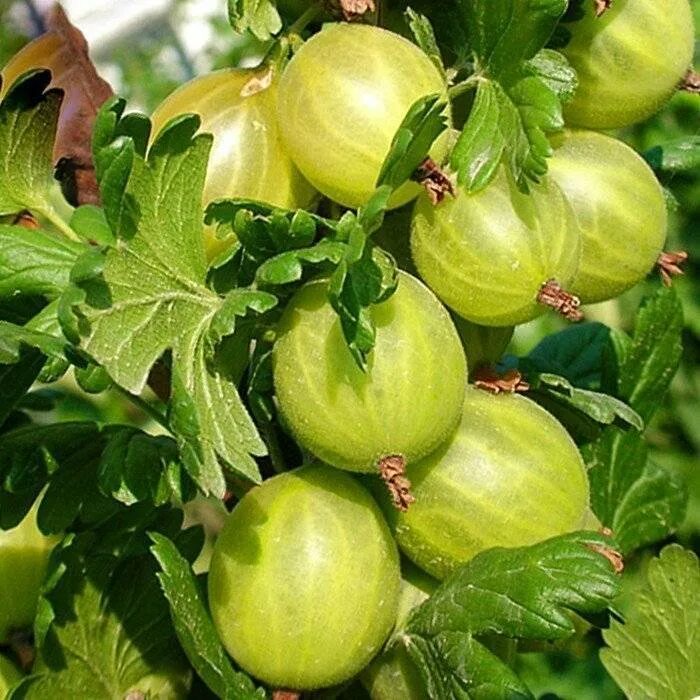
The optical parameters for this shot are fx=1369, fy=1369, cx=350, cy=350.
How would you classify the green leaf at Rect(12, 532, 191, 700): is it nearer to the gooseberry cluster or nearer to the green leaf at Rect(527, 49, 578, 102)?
the gooseberry cluster

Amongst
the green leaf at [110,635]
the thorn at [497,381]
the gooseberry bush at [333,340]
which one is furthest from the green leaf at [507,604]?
the green leaf at [110,635]

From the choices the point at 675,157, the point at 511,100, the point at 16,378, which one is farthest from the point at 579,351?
the point at 16,378

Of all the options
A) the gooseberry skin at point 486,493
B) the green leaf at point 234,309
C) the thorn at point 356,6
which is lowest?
the gooseberry skin at point 486,493

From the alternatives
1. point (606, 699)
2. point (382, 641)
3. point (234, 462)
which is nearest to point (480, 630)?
point (382, 641)

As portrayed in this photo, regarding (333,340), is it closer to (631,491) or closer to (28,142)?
(28,142)

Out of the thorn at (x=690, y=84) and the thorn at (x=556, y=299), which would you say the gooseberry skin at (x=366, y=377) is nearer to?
the thorn at (x=556, y=299)

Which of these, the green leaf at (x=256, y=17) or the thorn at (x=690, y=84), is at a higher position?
the green leaf at (x=256, y=17)

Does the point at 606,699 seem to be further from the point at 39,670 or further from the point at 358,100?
the point at 358,100
